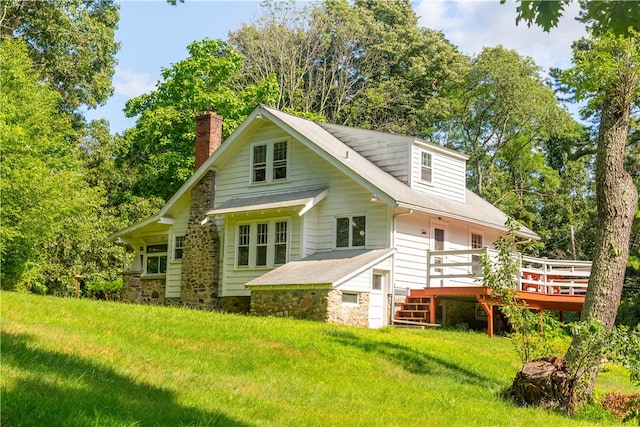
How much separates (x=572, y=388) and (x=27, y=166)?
20.6 metres

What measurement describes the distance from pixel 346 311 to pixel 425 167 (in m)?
7.43

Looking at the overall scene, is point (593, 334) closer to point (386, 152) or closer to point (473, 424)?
point (473, 424)

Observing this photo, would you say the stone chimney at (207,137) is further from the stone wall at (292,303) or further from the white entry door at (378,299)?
the white entry door at (378,299)

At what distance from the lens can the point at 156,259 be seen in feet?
101

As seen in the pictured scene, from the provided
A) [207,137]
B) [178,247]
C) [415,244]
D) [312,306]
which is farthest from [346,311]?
[207,137]

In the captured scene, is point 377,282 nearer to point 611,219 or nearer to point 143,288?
point 611,219

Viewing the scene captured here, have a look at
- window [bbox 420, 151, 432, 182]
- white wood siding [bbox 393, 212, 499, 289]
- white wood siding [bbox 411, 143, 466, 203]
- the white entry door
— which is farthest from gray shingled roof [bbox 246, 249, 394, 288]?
window [bbox 420, 151, 432, 182]

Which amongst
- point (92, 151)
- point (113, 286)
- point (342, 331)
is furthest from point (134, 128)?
point (342, 331)

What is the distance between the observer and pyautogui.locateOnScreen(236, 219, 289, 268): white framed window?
24.9 metres

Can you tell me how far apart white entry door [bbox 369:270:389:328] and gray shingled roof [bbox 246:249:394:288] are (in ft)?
2.62

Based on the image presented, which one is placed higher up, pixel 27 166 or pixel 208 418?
pixel 27 166

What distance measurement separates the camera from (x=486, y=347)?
19.2m

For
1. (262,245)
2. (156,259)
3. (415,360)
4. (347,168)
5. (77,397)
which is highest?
(347,168)

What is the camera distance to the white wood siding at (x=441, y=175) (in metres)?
25.7
